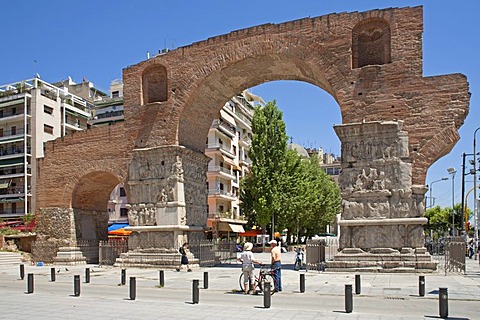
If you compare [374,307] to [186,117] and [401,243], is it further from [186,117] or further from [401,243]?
[186,117]

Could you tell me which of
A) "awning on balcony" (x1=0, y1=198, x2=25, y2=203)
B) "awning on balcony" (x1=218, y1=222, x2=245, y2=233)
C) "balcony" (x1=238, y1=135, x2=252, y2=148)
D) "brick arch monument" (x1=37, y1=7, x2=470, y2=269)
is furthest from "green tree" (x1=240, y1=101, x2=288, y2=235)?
"awning on balcony" (x1=0, y1=198, x2=25, y2=203)

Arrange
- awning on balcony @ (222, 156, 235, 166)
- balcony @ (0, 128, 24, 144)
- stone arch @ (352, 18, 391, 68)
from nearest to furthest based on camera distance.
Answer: stone arch @ (352, 18, 391, 68) < balcony @ (0, 128, 24, 144) < awning on balcony @ (222, 156, 235, 166)

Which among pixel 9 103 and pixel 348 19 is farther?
pixel 9 103

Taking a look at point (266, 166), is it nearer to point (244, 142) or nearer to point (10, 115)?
point (244, 142)

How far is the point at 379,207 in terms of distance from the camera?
17.8 metres

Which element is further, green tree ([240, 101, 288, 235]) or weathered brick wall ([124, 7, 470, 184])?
green tree ([240, 101, 288, 235])

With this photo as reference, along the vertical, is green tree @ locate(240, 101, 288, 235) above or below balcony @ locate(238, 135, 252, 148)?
below

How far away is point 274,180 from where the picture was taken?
39.8 m

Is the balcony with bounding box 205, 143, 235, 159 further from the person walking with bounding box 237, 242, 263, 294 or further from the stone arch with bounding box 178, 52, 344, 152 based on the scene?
the person walking with bounding box 237, 242, 263, 294

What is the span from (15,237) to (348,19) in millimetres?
20178

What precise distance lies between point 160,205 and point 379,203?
872 cm

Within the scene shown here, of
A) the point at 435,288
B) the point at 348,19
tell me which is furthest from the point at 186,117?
the point at 435,288

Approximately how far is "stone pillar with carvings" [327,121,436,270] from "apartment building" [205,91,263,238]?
84.6 ft

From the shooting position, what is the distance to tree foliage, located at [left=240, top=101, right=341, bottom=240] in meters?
39.8
